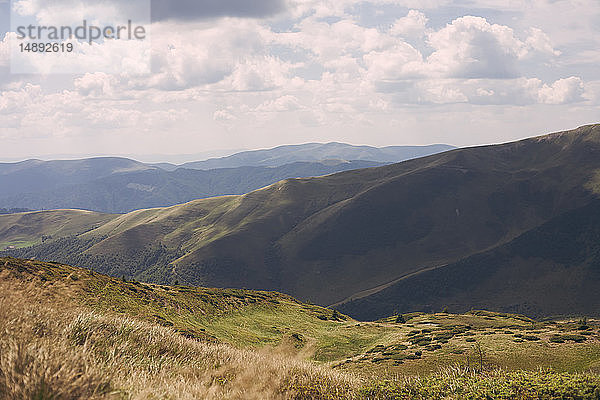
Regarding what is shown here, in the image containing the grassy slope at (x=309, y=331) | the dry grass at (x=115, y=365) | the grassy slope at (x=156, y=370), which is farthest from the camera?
the grassy slope at (x=309, y=331)

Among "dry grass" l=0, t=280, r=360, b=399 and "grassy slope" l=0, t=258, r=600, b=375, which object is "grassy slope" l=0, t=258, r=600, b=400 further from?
"grassy slope" l=0, t=258, r=600, b=375

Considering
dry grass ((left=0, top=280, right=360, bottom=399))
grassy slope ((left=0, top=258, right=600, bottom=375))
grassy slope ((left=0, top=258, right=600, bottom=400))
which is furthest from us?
grassy slope ((left=0, top=258, right=600, bottom=375))

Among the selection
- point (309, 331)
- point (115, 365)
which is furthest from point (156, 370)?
point (309, 331)

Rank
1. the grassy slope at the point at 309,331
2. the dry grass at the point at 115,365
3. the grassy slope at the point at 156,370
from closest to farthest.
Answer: the dry grass at the point at 115,365 < the grassy slope at the point at 156,370 < the grassy slope at the point at 309,331

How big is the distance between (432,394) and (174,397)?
26.5 feet

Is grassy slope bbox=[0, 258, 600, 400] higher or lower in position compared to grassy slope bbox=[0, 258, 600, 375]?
higher

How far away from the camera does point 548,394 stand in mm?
11719

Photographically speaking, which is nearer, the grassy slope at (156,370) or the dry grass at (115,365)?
the dry grass at (115,365)

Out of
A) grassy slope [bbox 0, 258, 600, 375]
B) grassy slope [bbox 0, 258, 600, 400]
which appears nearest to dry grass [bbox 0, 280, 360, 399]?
grassy slope [bbox 0, 258, 600, 400]

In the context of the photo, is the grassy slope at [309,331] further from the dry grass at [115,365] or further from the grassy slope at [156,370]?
the dry grass at [115,365]

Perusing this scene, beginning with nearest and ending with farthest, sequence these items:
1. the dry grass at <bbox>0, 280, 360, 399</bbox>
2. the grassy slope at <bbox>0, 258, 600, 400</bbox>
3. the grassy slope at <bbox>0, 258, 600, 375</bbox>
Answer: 1. the dry grass at <bbox>0, 280, 360, 399</bbox>
2. the grassy slope at <bbox>0, 258, 600, 400</bbox>
3. the grassy slope at <bbox>0, 258, 600, 375</bbox>

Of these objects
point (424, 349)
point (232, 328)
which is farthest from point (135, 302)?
point (424, 349)

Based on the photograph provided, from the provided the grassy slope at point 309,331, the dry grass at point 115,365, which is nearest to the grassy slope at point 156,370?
the dry grass at point 115,365

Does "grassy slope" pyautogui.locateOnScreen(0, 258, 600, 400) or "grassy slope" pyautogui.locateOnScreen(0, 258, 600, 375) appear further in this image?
"grassy slope" pyautogui.locateOnScreen(0, 258, 600, 375)
